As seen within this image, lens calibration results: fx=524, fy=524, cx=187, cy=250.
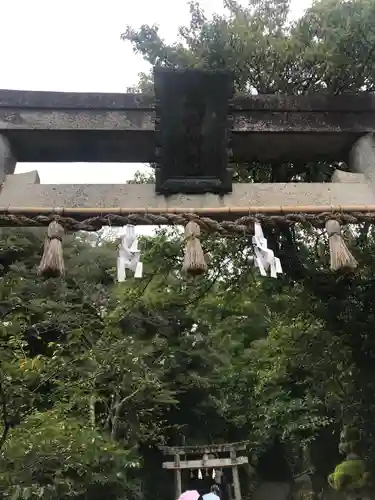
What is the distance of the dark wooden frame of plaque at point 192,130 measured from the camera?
3.75 meters

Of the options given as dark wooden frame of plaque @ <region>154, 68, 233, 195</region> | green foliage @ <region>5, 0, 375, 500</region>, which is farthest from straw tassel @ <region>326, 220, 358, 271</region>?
green foliage @ <region>5, 0, 375, 500</region>

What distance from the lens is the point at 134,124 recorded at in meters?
4.00

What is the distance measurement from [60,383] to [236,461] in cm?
1111

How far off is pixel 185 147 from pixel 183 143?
0.03 meters

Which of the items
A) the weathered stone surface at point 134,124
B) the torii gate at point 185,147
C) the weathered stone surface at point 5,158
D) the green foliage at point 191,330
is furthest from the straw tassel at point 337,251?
the weathered stone surface at point 5,158

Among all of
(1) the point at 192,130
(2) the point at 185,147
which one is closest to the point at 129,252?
(2) the point at 185,147

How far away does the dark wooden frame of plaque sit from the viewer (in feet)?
12.3

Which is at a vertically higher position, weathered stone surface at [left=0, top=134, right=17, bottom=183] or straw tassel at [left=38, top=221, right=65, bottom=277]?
weathered stone surface at [left=0, top=134, right=17, bottom=183]

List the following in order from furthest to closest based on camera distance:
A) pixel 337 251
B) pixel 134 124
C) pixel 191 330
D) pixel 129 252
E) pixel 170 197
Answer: pixel 191 330 < pixel 134 124 < pixel 170 197 < pixel 129 252 < pixel 337 251

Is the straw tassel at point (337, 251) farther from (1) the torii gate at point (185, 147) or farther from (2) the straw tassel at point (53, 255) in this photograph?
(2) the straw tassel at point (53, 255)

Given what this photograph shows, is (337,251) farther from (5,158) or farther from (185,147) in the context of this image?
(5,158)

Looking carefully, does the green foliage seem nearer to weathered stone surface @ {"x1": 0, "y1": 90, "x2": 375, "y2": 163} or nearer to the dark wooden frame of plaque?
weathered stone surface @ {"x1": 0, "y1": 90, "x2": 375, "y2": 163}

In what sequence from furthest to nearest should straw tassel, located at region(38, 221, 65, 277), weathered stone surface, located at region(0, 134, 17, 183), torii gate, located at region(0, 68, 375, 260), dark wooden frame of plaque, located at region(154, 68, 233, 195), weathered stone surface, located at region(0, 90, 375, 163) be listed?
weathered stone surface, located at region(0, 90, 375, 163) → weathered stone surface, located at region(0, 134, 17, 183) → dark wooden frame of plaque, located at region(154, 68, 233, 195) → torii gate, located at region(0, 68, 375, 260) → straw tassel, located at region(38, 221, 65, 277)

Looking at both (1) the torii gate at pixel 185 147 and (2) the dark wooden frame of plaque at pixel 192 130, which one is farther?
(2) the dark wooden frame of plaque at pixel 192 130
